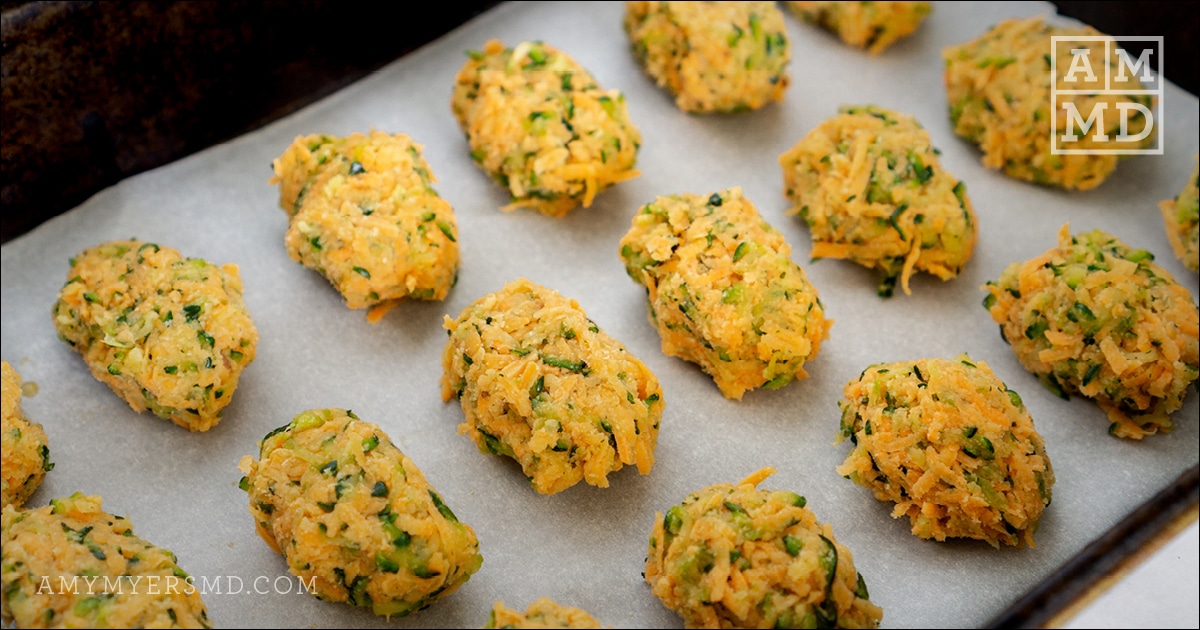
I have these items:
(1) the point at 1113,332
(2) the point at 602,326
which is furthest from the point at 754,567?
(1) the point at 1113,332

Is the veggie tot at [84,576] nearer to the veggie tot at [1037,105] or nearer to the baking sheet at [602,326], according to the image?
the baking sheet at [602,326]

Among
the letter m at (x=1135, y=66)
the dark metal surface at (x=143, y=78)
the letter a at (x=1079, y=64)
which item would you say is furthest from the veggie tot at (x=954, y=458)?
the dark metal surface at (x=143, y=78)

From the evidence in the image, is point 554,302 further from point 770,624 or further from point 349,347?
point 770,624

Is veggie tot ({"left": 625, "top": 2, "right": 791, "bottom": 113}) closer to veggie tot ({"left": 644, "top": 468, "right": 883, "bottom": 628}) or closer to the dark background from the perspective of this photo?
the dark background

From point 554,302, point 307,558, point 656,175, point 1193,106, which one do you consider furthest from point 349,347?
point 1193,106

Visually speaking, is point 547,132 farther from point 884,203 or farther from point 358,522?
point 358,522

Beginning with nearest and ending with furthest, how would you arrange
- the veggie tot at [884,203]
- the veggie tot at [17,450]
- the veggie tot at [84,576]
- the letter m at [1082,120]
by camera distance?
the veggie tot at [84,576] → the veggie tot at [17,450] → the veggie tot at [884,203] → the letter m at [1082,120]
